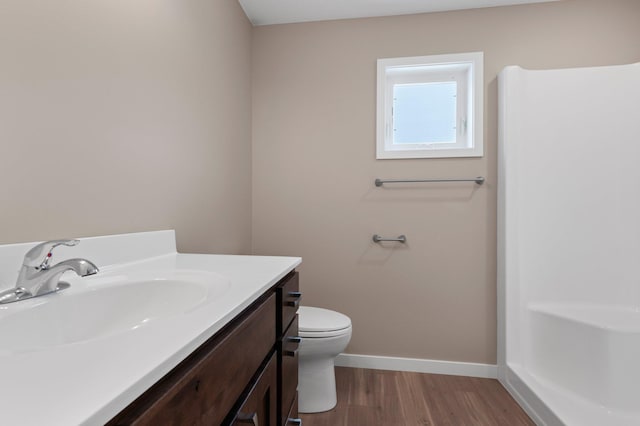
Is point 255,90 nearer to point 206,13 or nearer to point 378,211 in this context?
point 206,13

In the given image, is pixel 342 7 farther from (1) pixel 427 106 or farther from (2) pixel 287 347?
(2) pixel 287 347

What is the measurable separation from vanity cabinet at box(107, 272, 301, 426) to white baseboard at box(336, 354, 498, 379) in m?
1.10

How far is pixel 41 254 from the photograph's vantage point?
70cm

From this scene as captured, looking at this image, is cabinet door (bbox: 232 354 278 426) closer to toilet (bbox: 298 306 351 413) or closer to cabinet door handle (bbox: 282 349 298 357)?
cabinet door handle (bbox: 282 349 298 357)

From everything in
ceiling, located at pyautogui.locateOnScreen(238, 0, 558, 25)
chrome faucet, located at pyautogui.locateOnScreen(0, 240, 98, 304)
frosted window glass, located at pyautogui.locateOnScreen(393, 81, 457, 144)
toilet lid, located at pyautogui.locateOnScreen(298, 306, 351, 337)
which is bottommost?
toilet lid, located at pyautogui.locateOnScreen(298, 306, 351, 337)

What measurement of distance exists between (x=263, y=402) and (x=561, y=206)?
1.97 meters

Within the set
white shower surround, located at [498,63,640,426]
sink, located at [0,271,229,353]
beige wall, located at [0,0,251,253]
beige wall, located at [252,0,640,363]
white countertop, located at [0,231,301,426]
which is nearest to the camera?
white countertop, located at [0,231,301,426]

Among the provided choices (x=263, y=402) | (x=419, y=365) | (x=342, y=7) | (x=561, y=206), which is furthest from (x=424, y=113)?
(x=263, y=402)

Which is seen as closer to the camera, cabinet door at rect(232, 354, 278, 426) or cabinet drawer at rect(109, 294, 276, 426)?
cabinet drawer at rect(109, 294, 276, 426)

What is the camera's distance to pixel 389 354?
2154mm

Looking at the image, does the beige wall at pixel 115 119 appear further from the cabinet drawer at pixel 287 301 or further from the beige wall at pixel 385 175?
the cabinet drawer at pixel 287 301

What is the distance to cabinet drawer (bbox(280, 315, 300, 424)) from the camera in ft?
3.26

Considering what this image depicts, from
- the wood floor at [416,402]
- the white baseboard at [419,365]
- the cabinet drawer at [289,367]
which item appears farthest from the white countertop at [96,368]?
the white baseboard at [419,365]

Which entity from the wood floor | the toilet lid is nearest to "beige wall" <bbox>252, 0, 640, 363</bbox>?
the wood floor
